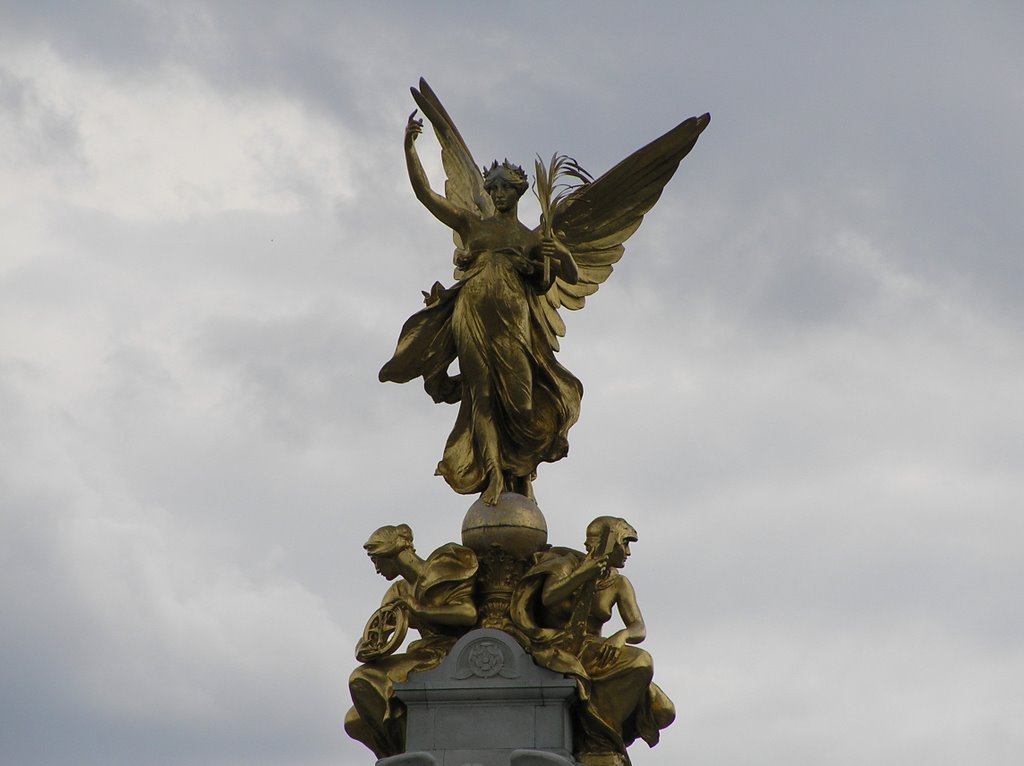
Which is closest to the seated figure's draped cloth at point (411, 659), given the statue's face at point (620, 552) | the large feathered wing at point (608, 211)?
the statue's face at point (620, 552)

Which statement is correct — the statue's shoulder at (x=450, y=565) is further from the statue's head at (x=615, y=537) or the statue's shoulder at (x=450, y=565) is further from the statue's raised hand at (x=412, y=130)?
the statue's raised hand at (x=412, y=130)

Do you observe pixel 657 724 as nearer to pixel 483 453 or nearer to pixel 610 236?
pixel 483 453

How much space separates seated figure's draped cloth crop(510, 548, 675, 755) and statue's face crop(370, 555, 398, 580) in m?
1.19

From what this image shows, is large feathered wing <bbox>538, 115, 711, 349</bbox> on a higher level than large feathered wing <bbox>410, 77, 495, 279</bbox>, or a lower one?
lower

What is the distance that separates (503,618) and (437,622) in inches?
23.9

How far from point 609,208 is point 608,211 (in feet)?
→ 0.11

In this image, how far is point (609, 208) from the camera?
72.7ft

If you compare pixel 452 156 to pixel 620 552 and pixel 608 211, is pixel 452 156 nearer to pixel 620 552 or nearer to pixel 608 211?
pixel 608 211

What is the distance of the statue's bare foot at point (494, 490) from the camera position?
67.7 ft

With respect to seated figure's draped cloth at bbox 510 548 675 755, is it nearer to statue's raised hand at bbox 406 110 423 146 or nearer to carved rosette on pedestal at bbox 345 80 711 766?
carved rosette on pedestal at bbox 345 80 711 766

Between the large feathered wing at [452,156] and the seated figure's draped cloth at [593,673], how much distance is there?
426 centimetres

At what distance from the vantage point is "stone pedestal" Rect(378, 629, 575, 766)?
19.5m

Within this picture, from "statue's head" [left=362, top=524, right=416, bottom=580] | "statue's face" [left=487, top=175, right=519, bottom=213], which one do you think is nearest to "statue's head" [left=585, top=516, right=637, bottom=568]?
"statue's head" [left=362, top=524, right=416, bottom=580]

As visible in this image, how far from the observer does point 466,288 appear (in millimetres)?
21234
